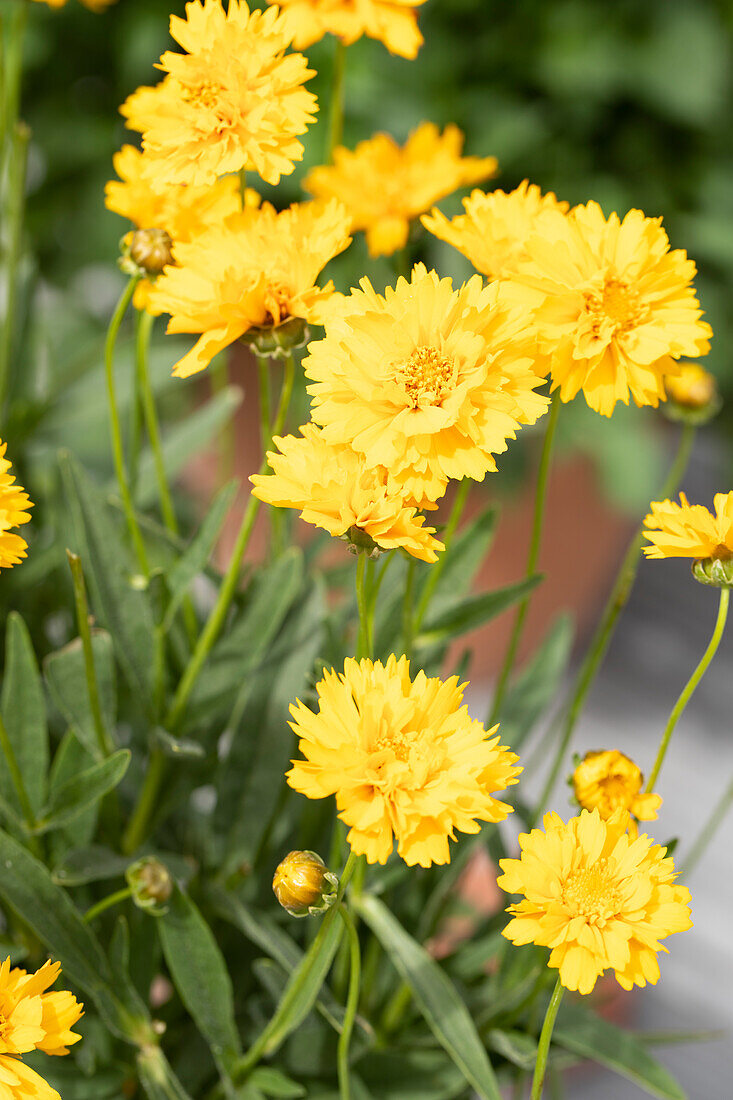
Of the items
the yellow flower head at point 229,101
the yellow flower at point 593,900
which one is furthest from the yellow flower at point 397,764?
the yellow flower head at point 229,101

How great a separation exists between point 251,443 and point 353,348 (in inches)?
22.4

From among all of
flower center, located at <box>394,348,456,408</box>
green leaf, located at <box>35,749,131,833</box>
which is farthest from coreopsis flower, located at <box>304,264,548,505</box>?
green leaf, located at <box>35,749,131,833</box>

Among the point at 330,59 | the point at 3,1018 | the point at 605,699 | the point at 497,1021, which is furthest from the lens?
the point at 605,699

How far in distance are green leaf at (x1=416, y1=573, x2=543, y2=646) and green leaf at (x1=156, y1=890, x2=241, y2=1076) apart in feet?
0.33

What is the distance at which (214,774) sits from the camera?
1.13 ft

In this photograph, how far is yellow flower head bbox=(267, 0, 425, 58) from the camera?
30 centimetres

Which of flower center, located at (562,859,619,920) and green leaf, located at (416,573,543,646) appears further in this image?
green leaf, located at (416,573,543,646)

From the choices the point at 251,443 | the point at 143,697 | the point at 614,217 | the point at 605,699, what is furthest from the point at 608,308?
the point at 605,699

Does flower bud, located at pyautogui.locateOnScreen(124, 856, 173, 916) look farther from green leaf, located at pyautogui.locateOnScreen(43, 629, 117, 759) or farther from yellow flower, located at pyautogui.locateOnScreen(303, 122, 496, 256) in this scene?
yellow flower, located at pyautogui.locateOnScreen(303, 122, 496, 256)

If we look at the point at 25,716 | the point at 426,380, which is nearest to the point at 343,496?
the point at 426,380

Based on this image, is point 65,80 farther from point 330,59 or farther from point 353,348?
point 353,348

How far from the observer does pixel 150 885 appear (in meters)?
0.27

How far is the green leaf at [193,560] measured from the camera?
31 centimetres

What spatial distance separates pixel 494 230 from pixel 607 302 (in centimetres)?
5
